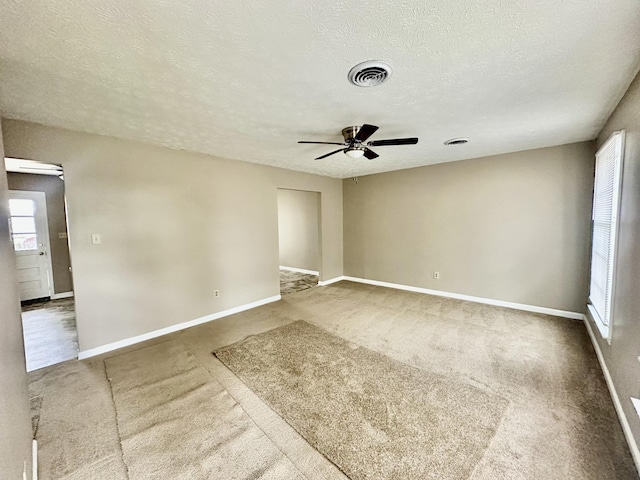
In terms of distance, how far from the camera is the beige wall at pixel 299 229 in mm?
6823

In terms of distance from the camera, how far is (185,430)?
1.82 metres

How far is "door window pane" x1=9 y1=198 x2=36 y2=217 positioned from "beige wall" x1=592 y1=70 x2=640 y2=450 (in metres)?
8.16

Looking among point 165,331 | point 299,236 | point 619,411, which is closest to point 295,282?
point 299,236

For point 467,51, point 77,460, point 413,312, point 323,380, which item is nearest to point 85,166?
point 77,460

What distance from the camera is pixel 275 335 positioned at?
10.8ft

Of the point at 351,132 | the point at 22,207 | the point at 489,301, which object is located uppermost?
the point at 351,132

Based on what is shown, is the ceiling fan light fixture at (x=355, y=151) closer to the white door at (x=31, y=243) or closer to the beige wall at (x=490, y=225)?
the beige wall at (x=490, y=225)

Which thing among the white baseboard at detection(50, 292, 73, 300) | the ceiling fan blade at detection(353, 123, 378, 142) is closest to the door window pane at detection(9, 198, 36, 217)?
the white baseboard at detection(50, 292, 73, 300)

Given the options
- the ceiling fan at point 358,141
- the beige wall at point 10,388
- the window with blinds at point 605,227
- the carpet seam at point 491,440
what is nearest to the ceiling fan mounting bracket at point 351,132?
the ceiling fan at point 358,141

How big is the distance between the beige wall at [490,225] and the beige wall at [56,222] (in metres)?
6.12

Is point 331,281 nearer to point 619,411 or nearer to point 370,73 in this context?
point 619,411

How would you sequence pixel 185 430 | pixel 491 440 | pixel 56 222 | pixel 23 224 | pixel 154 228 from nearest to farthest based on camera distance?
pixel 491 440
pixel 185 430
pixel 154 228
pixel 23 224
pixel 56 222

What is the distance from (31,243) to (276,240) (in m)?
4.71

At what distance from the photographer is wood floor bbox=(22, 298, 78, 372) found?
9.40ft
